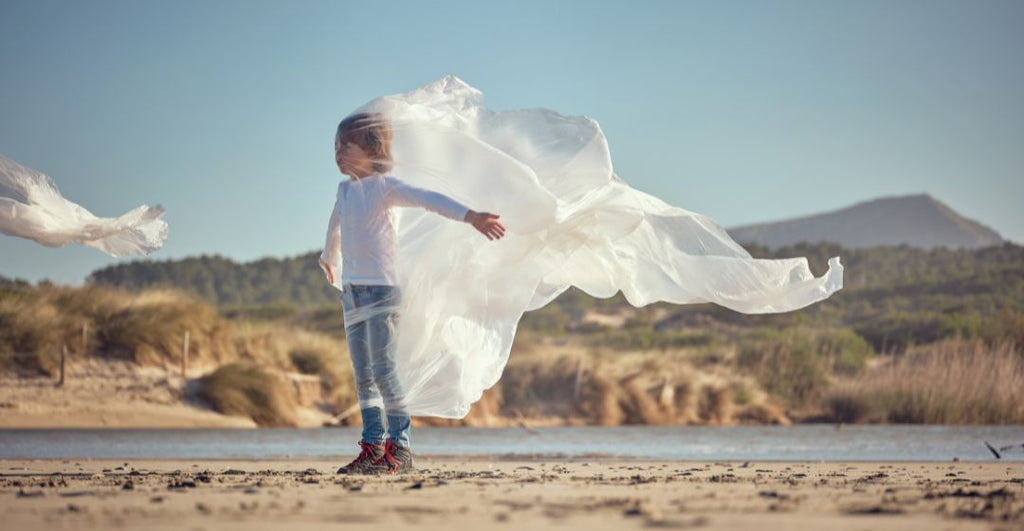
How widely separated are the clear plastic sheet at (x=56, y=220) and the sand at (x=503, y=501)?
180 centimetres

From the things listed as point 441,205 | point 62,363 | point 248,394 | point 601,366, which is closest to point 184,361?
point 248,394

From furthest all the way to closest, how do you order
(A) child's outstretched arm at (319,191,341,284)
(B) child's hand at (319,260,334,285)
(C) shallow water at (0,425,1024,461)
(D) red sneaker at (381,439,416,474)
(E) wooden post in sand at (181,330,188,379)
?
1. (E) wooden post in sand at (181,330,188,379)
2. (C) shallow water at (0,425,1024,461)
3. (B) child's hand at (319,260,334,285)
4. (A) child's outstretched arm at (319,191,341,284)
5. (D) red sneaker at (381,439,416,474)

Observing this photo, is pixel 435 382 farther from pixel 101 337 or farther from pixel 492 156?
pixel 101 337

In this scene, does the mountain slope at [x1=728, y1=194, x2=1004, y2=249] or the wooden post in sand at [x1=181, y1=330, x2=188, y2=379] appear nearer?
the wooden post in sand at [x1=181, y1=330, x2=188, y2=379]

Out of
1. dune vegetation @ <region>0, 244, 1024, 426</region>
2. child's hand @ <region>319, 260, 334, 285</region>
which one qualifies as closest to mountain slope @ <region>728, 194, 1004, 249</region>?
dune vegetation @ <region>0, 244, 1024, 426</region>

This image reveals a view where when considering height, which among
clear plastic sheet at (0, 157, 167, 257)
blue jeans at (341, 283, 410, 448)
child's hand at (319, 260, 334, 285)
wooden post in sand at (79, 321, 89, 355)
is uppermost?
wooden post in sand at (79, 321, 89, 355)

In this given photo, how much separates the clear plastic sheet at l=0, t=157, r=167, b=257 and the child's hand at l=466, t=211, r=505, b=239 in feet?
9.42

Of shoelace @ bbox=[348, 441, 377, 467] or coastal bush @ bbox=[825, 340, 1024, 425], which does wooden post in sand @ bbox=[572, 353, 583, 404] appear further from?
shoelace @ bbox=[348, 441, 377, 467]

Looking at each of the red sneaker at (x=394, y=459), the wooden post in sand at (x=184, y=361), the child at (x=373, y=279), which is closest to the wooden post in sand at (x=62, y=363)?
the wooden post in sand at (x=184, y=361)

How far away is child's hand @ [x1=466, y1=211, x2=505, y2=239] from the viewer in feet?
20.4

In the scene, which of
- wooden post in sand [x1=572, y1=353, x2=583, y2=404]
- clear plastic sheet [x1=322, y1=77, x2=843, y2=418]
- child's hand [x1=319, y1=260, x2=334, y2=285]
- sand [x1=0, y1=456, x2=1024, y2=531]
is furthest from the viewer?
wooden post in sand [x1=572, y1=353, x2=583, y2=404]

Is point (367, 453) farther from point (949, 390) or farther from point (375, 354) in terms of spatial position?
point (949, 390)

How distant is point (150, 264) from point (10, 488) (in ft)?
156

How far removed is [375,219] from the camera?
21.0ft
